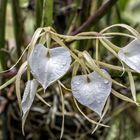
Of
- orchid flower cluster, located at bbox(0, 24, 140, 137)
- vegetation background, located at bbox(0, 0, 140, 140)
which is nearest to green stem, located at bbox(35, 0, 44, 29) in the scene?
vegetation background, located at bbox(0, 0, 140, 140)

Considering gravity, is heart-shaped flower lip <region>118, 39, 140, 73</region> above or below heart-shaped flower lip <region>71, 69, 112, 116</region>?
above

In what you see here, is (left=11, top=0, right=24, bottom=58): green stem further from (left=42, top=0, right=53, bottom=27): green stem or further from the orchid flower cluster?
the orchid flower cluster

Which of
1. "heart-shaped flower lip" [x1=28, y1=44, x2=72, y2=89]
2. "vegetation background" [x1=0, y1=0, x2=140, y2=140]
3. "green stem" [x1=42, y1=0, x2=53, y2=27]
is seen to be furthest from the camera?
"vegetation background" [x1=0, y1=0, x2=140, y2=140]

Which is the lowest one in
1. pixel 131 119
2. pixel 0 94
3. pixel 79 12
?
pixel 131 119

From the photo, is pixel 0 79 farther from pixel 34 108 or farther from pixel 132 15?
pixel 132 15

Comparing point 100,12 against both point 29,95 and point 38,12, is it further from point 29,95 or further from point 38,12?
point 29,95

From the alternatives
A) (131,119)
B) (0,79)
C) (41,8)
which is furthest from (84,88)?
(131,119)
